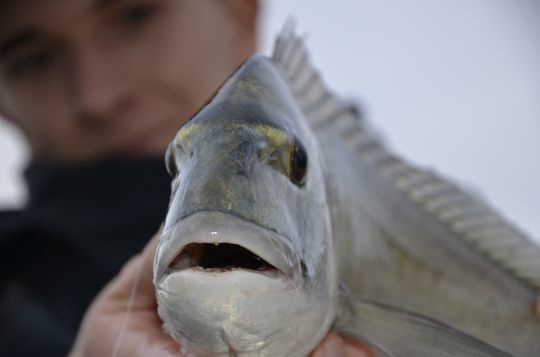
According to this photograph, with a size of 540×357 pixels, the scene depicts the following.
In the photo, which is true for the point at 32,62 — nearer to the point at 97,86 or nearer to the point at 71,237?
the point at 97,86

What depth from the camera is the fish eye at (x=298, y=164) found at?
2.58 feet

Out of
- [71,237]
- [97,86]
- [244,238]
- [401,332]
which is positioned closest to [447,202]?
[401,332]

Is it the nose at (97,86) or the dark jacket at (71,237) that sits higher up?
the nose at (97,86)

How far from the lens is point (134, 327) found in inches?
32.3

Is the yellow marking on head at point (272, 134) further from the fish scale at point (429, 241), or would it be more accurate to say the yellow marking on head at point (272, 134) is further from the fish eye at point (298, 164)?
the fish scale at point (429, 241)

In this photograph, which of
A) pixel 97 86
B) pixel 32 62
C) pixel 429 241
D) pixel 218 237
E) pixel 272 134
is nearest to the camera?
Result: pixel 218 237

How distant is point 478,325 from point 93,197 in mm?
1524

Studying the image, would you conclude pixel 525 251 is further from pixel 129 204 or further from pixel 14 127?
pixel 14 127

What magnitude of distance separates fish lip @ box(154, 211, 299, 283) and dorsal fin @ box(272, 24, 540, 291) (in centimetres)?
54

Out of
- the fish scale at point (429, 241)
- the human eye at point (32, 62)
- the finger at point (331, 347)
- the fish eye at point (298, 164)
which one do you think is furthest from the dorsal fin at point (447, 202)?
the human eye at point (32, 62)

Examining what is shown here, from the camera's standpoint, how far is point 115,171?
213 cm

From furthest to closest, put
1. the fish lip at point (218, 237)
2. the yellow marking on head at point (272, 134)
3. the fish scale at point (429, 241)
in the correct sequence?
1. the fish scale at point (429, 241)
2. the yellow marking on head at point (272, 134)
3. the fish lip at point (218, 237)

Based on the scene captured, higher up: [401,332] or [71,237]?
[401,332]

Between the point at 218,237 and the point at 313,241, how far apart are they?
0.67 ft
